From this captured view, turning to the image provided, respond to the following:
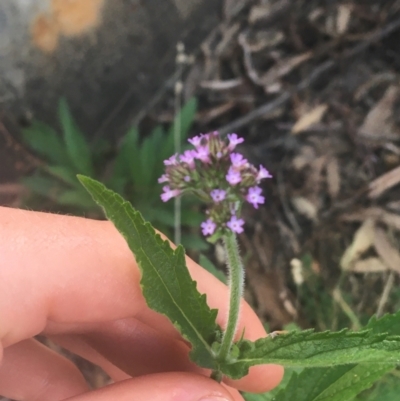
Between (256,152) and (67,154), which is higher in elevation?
(67,154)

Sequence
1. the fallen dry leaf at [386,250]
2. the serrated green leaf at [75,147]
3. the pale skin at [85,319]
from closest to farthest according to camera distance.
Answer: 1. the pale skin at [85,319]
2. the fallen dry leaf at [386,250]
3. the serrated green leaf at [75,147]

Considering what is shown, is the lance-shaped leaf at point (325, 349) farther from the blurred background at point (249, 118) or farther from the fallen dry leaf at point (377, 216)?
the fallen dry leaf at point (377, 216)

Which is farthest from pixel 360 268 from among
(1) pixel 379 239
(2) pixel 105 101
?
(2) pixel 105 101

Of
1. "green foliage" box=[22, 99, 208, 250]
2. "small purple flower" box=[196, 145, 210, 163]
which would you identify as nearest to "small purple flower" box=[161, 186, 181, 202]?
"small purple flower" box=[196, 145, 210, 163]

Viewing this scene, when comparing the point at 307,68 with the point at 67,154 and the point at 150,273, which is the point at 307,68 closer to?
the point at 67,154

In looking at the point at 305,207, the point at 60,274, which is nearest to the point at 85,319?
the point at 60,274

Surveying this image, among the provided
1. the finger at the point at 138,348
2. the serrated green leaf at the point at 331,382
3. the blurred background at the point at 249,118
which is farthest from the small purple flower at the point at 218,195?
the blurred background at the point at 249,118
